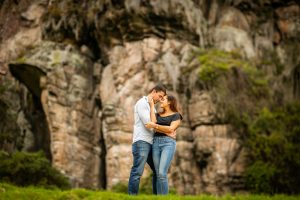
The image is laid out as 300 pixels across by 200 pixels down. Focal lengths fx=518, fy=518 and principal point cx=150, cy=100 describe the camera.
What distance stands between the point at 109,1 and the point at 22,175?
14.1 meters

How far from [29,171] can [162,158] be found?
60.4 ft

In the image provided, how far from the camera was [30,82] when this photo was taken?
38.4m

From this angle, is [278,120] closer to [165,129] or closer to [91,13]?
[91,13]

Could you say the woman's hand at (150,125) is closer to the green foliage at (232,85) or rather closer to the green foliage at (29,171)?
the green foliage at (29,171)

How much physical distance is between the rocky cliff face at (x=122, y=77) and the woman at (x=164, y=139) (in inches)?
785

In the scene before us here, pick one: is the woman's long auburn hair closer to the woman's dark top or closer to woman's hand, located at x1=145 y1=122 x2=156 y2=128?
the woman's dark top

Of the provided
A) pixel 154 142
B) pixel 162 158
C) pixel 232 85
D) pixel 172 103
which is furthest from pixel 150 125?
pixel 232 85

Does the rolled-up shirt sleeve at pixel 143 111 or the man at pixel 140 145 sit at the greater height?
the rolled-up shirt sleeve at pixel 143 111

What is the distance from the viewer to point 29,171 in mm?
29047

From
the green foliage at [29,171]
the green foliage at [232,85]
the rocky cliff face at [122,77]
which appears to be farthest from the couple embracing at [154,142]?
the green foliage at [232,85]

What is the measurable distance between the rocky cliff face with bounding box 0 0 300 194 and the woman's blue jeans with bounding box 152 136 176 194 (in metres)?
20.0

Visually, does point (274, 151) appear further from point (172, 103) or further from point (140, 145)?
point (140, 145)

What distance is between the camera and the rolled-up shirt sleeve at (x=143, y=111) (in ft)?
40.2

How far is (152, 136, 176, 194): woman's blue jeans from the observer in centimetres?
1217
